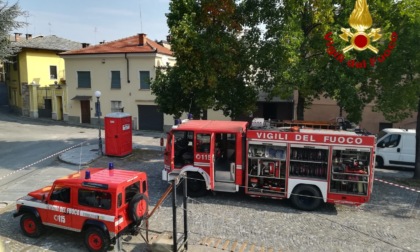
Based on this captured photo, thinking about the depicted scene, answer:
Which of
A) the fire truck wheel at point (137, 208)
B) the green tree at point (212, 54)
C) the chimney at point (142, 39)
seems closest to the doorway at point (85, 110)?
the chimney at point (142, 39)

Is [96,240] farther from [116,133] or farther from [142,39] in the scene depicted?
[142,39]

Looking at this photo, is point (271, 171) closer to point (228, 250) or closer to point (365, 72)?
point (228, 250)

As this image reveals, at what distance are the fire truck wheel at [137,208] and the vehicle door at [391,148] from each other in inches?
534

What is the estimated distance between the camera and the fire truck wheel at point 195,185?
475 inches

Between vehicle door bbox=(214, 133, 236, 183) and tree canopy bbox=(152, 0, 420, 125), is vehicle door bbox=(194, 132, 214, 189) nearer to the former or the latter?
vehicle door bbox=(214, 133, 236, 183)

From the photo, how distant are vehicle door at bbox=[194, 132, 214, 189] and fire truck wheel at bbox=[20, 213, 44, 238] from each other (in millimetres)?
5236

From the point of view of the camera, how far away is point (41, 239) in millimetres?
9180

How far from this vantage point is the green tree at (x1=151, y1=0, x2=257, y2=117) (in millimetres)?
15000

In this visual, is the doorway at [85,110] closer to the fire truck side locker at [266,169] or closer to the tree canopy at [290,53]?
the tree canopy at [290,53]

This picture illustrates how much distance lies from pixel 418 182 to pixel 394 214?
174 inches

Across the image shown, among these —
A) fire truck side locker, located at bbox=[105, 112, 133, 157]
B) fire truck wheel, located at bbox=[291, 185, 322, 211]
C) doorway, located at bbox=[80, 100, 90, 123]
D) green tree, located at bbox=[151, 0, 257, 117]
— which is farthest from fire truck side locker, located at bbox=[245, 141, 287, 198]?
doorway, located at bbox=[80, 100, 90, 123]

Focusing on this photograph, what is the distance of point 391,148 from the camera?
55.8 ft

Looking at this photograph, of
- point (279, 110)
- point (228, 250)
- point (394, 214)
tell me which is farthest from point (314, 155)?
point (279, 110)

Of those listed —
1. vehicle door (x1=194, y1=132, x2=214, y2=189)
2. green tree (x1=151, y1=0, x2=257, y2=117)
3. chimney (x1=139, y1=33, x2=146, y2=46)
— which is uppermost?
chimney (x1=139, y1=33, x2=146, y2=46)
